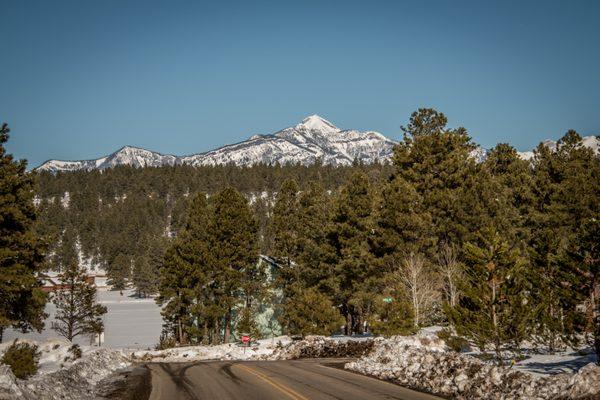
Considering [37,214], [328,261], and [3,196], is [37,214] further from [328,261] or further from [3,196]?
[328,261]

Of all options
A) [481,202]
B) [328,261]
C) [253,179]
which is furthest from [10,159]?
[253,179]

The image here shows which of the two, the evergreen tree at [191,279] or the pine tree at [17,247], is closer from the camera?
the pine tree at [17,247]

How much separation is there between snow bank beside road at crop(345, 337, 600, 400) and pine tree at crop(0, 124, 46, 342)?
71.5 feet

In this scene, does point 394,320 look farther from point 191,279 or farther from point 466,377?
point 191,279

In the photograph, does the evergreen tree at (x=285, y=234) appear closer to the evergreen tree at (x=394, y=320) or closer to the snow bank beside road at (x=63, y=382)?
the evergreen tree at (x=394, y=320)

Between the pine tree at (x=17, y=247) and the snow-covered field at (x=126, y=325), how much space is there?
81.1 ft

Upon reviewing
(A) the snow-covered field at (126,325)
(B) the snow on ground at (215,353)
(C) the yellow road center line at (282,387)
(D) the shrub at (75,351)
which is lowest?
Result: (A) the snow-covered field at (126,325)

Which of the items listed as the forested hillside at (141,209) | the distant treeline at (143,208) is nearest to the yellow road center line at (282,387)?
the forested hillside at (141,209)

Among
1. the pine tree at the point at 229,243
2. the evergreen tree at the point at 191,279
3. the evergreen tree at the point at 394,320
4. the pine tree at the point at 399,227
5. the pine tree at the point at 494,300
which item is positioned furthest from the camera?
the pine tree at the point at 229,243

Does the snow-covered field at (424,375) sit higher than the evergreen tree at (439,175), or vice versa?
the evergreen tree at (439,175)

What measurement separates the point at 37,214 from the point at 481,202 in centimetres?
3219

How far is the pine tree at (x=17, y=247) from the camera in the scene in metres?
28.4

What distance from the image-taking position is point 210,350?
36594 millimetres

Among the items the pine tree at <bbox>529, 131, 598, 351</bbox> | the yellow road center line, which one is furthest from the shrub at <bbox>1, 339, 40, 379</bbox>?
the pine tree at <bbox>529, 131, 598, 351</bbox>
